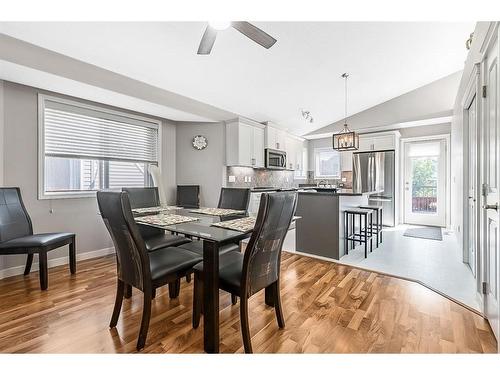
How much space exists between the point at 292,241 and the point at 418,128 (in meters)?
4.03

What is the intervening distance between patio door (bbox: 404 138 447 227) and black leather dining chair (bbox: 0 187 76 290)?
6470mm

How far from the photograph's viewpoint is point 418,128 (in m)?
5.49

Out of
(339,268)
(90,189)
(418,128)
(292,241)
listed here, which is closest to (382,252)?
(339,268)

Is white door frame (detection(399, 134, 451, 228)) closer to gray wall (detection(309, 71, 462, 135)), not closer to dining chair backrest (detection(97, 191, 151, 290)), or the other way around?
gray wall (detection(309, 71, 462, 135))

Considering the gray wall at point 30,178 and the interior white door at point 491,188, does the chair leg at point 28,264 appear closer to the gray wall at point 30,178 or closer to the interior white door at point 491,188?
the gray wall at point 30,178

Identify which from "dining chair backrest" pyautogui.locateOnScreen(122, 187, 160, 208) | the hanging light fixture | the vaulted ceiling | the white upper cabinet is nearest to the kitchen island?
the hanging light fixture

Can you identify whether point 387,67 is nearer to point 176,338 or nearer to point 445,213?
point 445,213

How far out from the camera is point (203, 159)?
14.4 ft

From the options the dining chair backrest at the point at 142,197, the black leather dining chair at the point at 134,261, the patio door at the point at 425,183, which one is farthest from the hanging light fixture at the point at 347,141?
the patio door at the point at 425,183

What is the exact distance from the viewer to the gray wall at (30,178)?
8.73 feet

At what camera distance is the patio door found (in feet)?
17.4

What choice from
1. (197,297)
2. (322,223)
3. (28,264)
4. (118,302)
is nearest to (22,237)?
(28,264)

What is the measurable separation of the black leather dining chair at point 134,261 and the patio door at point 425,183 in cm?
571

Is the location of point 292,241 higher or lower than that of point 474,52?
lower
